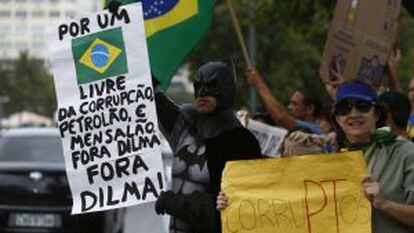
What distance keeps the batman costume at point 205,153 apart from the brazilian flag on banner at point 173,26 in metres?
0.95

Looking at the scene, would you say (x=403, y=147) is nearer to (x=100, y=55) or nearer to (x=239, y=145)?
(x=239, y=145)

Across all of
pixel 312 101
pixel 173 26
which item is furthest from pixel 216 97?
pixel 312 101

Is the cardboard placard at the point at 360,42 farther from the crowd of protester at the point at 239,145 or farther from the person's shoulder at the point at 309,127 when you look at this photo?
the crowd of protester at the point at 239,145

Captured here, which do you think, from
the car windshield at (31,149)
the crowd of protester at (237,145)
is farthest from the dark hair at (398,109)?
the car windshield at (31,149)

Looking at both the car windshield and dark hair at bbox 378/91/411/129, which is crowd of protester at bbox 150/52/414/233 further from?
the car windshield

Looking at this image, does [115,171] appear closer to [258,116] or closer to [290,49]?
[258,116]

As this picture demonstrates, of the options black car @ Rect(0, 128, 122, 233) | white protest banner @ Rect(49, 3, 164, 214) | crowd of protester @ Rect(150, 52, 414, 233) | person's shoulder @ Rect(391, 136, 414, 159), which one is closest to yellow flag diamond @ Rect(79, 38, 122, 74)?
white protest banner @ Rect(49, 3, 164, 214)

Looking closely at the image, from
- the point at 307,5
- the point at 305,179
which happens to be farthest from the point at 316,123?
the point at 307,5

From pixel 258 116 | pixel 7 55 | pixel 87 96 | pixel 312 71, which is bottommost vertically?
pixel 7 55

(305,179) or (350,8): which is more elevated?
(350,8)

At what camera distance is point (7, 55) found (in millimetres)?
162000

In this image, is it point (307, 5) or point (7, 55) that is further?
point (7, 55)

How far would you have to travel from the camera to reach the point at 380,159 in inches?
162

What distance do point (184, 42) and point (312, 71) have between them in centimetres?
2341
